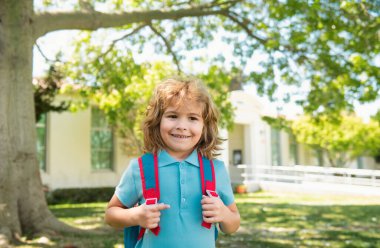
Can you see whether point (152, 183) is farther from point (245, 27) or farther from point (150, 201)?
point (245, 27)

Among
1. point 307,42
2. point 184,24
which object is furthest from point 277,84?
point 184,24

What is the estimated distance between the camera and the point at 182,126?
239 centimetres

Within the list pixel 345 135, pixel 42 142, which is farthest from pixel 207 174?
pixel 345 135

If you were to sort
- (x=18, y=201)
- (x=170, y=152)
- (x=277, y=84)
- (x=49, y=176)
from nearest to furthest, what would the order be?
(x=170, y=152) → (x=18, y=201) → (x=277, y=84) → (x=49, y=176)

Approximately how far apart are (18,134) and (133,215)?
17.2 ft

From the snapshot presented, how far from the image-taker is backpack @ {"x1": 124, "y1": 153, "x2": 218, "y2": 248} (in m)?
2.26

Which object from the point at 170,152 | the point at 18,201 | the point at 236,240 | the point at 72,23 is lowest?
the point at 236,240

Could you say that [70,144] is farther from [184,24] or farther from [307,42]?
[307,42]

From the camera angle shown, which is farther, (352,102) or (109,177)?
(109,177)

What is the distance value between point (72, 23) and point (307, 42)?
5.95 meters

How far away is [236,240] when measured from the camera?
22.5 ft

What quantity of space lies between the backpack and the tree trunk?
4617mm

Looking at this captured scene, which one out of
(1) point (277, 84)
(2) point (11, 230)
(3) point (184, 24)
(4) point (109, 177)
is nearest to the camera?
(2) point (11, 230)

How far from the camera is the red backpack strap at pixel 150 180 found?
225cm
